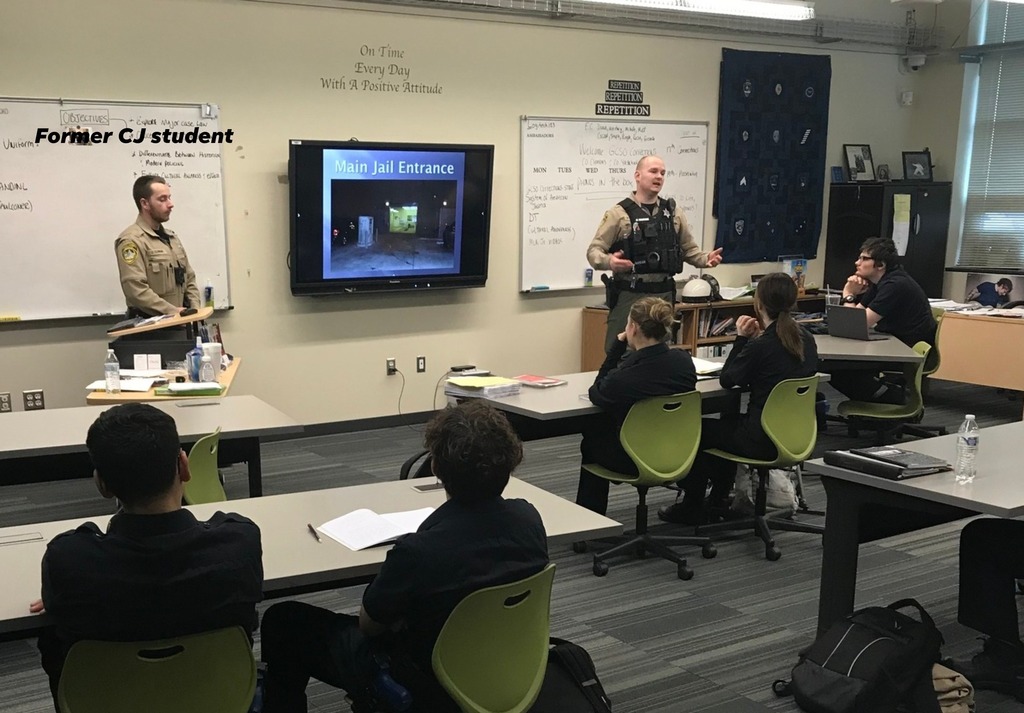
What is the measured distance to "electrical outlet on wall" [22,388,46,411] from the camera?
564 cm

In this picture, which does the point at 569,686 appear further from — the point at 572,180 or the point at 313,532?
the point at 572,180

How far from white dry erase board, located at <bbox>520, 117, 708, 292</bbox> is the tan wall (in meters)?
0.11

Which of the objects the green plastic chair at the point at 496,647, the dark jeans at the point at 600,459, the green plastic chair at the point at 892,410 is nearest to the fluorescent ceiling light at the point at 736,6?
the green plastic chair at the point at 892,410

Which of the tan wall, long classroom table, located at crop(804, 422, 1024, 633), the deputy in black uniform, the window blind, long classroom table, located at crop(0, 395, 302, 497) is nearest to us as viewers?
long classroom table, located at crop(804, 422, 1024, 633)

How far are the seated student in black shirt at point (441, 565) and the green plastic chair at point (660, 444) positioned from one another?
1.81m

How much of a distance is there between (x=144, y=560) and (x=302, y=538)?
663mm

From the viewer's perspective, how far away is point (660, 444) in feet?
13.5

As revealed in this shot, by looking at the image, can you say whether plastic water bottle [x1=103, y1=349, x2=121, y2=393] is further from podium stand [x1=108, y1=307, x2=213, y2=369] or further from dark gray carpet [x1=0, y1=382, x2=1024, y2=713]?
dark gray carpet [x1=0, y1=382, x2=1024, y2=713]

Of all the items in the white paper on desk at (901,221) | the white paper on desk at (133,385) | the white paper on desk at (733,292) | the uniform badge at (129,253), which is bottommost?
the white paper on desk at (133,385)

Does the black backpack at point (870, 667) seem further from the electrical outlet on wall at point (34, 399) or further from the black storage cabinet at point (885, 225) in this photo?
the black storage cabinet at point (885, 225)

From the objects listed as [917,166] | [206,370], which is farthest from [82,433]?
[917,166]

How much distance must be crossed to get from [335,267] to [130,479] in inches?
180

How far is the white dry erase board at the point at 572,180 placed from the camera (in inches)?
281

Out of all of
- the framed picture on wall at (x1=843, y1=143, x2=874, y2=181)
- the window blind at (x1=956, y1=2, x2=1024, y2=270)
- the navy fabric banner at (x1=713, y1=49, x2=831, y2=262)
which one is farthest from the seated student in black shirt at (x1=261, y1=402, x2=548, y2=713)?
the window blind at (x1=956, y1=2, x2=1024, y2=270)
